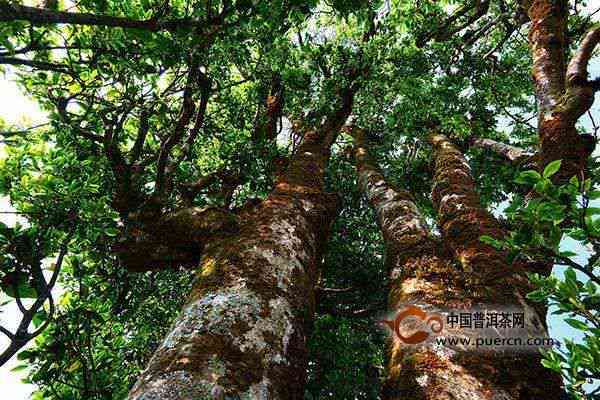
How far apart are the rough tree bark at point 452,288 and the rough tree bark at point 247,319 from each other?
2.53ft

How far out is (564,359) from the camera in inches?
74.2

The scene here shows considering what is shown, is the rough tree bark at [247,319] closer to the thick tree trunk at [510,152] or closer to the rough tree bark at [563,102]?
the rough tree bark at [563,102]

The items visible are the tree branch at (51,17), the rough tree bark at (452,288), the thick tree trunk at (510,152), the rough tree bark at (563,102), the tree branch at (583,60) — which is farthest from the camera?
the thick tree trunk at (510,152)

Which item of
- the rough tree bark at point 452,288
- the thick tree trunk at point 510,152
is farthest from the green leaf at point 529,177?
the thick tree trunk at point 510,152

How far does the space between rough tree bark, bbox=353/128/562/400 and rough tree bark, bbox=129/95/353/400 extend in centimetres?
77

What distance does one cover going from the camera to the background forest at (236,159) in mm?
2852

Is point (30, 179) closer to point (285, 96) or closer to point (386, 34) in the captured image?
point (285, 96)

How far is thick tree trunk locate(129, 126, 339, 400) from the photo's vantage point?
1.94 meters

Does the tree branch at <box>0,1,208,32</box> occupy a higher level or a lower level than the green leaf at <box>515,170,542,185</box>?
higher

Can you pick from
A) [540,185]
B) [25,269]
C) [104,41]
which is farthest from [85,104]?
[540,185]

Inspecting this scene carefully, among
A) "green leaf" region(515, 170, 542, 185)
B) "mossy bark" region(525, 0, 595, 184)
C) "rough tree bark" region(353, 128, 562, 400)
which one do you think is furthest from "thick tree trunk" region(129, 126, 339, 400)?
"mossy bark" region(525, 0, 595, 184)

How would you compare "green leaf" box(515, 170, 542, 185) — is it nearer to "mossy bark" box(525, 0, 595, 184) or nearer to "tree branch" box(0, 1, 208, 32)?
"mossy bark" box(525, 0, 595, 184)

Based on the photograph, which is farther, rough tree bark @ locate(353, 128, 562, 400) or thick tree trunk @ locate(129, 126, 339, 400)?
rough tree bark @ locate(353, 128, 562, 400)

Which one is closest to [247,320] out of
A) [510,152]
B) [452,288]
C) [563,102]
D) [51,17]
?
[452,288]
